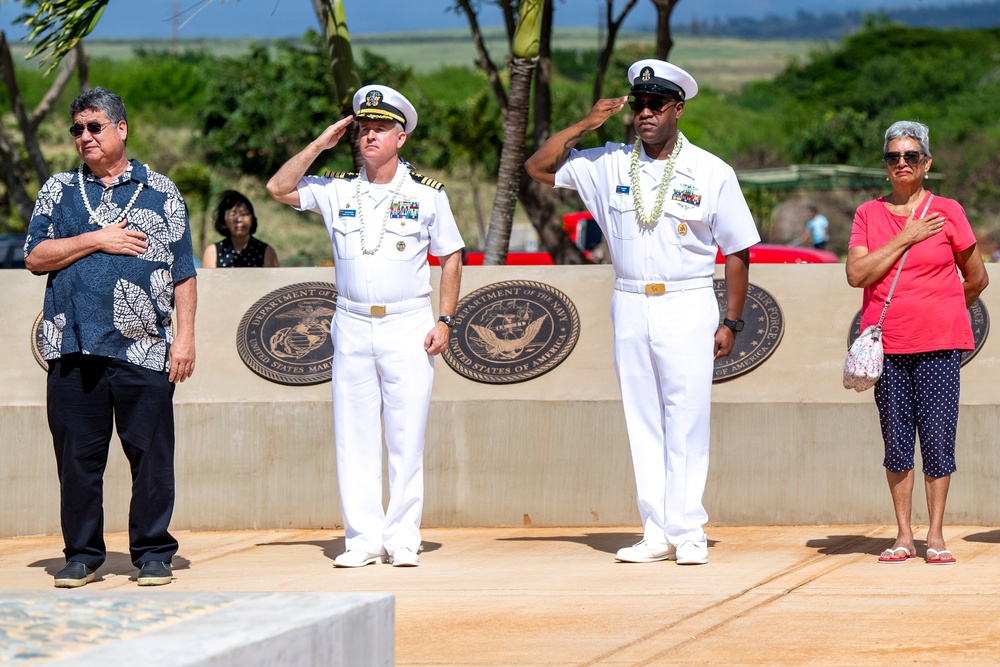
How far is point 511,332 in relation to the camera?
7.78 metres

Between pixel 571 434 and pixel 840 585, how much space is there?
6.58ft

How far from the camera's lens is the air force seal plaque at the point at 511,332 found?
7.69 metres

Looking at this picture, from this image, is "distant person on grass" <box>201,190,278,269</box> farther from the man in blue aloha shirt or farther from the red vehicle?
the man in blue aloha shirt

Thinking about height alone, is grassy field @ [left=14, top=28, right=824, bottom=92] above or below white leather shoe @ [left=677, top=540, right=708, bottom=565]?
above

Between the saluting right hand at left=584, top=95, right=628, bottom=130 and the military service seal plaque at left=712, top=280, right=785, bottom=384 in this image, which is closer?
the saluting right hand at left=584, top=95, right=628, bottom=130

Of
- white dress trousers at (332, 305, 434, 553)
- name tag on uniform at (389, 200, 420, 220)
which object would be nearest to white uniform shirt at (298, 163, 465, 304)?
name tag on uniform at (389, 200, 420, 220)

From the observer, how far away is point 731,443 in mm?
7531

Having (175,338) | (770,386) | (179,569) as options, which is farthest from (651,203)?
(179,569)

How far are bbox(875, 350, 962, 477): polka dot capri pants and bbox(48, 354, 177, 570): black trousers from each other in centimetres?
307

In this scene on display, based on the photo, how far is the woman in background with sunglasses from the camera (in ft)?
20.7

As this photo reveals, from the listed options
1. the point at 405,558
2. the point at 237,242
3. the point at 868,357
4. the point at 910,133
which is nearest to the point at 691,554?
the point at 868,357

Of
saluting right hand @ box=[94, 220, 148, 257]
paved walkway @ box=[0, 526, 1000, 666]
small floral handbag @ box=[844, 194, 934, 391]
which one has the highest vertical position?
saluting right hand @ box=[94, 220, 148, 257]

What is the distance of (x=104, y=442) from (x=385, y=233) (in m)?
1.49

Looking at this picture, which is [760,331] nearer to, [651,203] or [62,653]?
[651,203]
